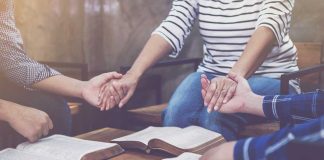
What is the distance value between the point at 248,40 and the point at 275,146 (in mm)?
1299

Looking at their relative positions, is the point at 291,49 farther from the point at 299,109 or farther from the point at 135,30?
the point at 135,30

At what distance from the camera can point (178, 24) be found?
2.32 metres

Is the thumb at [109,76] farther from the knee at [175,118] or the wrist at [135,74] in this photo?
the knee at [175,118]

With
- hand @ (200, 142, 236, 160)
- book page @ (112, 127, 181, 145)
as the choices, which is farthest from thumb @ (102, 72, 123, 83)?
hand @ (200, 142, 236, 160)

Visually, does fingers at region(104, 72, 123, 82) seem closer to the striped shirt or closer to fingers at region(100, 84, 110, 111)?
fingers at region(100, 84, 110, 111)

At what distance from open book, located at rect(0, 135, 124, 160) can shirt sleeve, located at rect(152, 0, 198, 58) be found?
0.88m

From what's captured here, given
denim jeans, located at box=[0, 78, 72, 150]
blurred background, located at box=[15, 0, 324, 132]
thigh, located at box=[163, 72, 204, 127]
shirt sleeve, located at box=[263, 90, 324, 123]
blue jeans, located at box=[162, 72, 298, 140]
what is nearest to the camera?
shirt sleeve, located at box=[263, 90, 324, 123]

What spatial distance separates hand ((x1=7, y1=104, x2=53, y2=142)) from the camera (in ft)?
4.98

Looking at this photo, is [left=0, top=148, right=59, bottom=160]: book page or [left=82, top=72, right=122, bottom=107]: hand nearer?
[left=0, top=148, right=59, bottom=160]: book page

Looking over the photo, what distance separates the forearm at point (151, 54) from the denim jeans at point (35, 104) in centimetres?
38

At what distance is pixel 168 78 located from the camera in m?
3.29

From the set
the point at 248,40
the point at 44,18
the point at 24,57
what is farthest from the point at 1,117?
the point at 44,18

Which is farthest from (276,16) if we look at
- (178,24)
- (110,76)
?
(110,76)

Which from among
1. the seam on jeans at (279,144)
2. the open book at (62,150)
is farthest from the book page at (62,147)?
the seam on jeans at (279,144)
